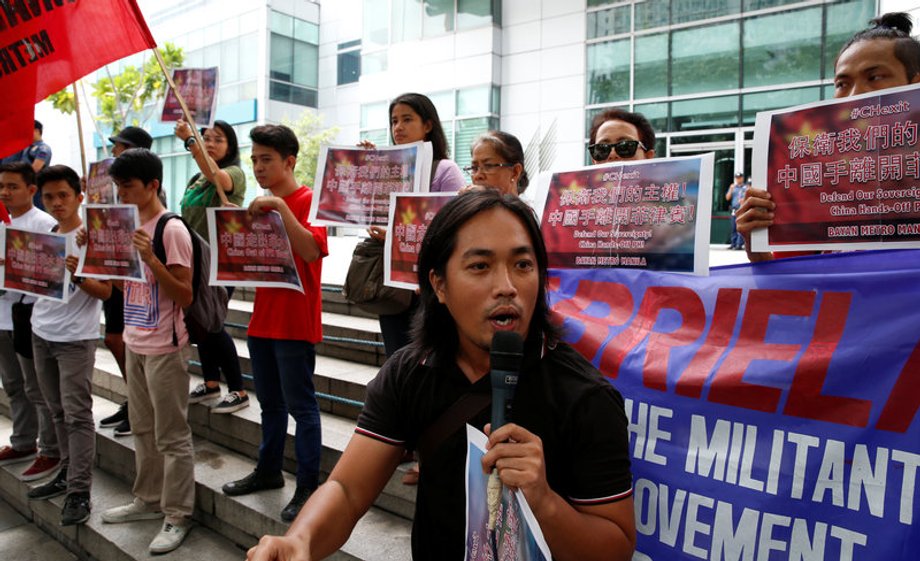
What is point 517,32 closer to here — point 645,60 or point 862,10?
point 645,60

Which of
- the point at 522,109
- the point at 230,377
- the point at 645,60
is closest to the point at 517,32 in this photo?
the point at 522,109

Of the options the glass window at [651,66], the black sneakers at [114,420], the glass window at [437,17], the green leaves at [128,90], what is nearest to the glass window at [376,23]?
the glass window at [437,17]

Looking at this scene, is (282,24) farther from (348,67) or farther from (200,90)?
(200,90)

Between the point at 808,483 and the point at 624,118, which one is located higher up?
the point at 624,118

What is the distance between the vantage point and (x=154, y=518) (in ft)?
13.5

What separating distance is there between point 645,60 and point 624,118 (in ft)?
51.8

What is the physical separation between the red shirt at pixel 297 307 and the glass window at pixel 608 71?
1610 cm

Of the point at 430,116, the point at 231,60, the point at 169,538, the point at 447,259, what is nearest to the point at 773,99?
the point at 430,116

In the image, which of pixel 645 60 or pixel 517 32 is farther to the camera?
pixel 517 32

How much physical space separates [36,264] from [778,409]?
4.44 meters

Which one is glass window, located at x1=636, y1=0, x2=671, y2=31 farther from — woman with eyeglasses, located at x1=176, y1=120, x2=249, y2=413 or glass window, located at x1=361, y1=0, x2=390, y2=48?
woman with eyeglasses, located at x1=176, y1=120, x2=249, y2=413

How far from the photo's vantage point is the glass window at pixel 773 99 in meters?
15.1

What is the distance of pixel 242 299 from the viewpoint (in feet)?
24.0

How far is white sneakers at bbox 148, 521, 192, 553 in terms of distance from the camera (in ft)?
12.2
